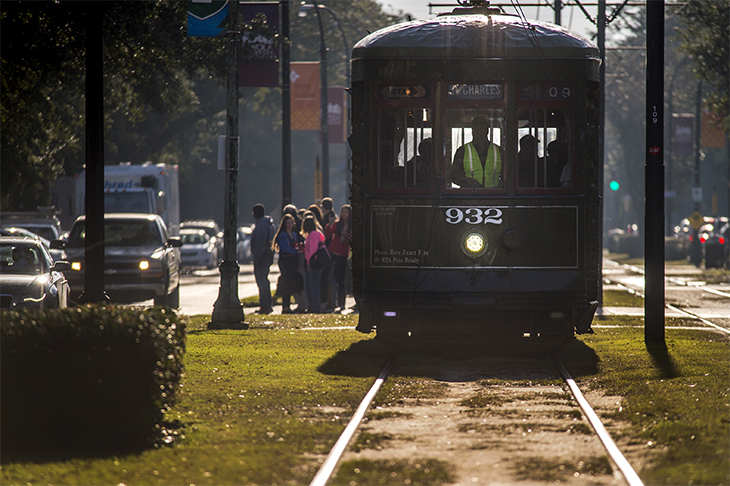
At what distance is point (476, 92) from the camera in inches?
464

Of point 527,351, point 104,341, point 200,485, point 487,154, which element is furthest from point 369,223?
point 200,485

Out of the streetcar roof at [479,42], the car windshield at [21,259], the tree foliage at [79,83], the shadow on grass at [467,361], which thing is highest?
the tree foliage at [79,83]

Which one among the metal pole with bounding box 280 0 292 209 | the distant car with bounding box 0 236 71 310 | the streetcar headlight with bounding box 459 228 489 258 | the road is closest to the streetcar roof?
the streetcar headlight with bounding box 459 228 489 258

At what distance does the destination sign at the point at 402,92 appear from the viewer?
38.8 ft

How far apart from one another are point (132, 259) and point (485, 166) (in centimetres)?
951

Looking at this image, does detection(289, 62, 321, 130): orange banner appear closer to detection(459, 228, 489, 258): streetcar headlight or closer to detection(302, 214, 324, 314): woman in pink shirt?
detection(302, 214, 324, 314): woman in pink shirt

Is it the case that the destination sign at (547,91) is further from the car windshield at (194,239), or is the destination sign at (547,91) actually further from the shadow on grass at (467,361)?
the car windshield at (194,239)

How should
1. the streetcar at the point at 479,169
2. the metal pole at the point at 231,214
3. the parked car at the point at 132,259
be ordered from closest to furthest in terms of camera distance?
1. the streetcar at the point at 479,169
2. the metal pole at the point at 231,214
3. the parked car at the point at 132,259

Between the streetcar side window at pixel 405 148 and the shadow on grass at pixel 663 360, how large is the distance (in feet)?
10.2

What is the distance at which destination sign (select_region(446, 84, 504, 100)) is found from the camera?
11.8 metres

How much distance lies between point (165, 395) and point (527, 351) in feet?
20.4

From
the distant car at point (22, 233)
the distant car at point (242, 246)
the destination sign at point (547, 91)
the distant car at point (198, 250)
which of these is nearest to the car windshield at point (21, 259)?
the distant car at point (22, 233)

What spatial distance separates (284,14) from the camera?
23.0 metres

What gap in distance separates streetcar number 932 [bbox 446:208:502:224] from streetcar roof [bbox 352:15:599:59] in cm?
167
